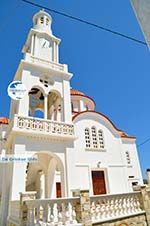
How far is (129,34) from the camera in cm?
407

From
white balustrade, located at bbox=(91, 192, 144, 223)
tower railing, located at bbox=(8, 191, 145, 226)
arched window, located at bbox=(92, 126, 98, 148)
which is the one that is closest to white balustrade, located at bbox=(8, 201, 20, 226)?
tower railing, located at bbox=(8, 191, 145, 226)

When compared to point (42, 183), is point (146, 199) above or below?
below

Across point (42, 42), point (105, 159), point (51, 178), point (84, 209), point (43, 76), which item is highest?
point (42, 42)

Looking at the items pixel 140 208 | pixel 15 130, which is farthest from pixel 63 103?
pixel 140 208

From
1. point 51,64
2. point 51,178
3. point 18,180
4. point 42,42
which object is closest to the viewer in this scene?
point 18,180

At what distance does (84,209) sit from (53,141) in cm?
419

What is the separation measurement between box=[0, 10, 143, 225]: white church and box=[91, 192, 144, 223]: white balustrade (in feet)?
7.29

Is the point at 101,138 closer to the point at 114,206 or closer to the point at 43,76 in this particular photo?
the point at 43,76

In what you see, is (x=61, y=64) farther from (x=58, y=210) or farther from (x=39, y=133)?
(x=58, y=210)

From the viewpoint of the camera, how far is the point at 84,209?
17.5ft

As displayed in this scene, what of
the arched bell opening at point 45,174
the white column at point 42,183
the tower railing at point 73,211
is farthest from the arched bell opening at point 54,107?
the tower railing at point 73,211

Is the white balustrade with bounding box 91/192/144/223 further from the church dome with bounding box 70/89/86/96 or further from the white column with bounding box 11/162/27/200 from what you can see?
the church dome with bounding box 70/89/86/96

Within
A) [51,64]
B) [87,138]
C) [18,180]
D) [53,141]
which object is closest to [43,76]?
[51,64]

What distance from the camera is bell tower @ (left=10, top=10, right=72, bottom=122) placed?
10.1 m
